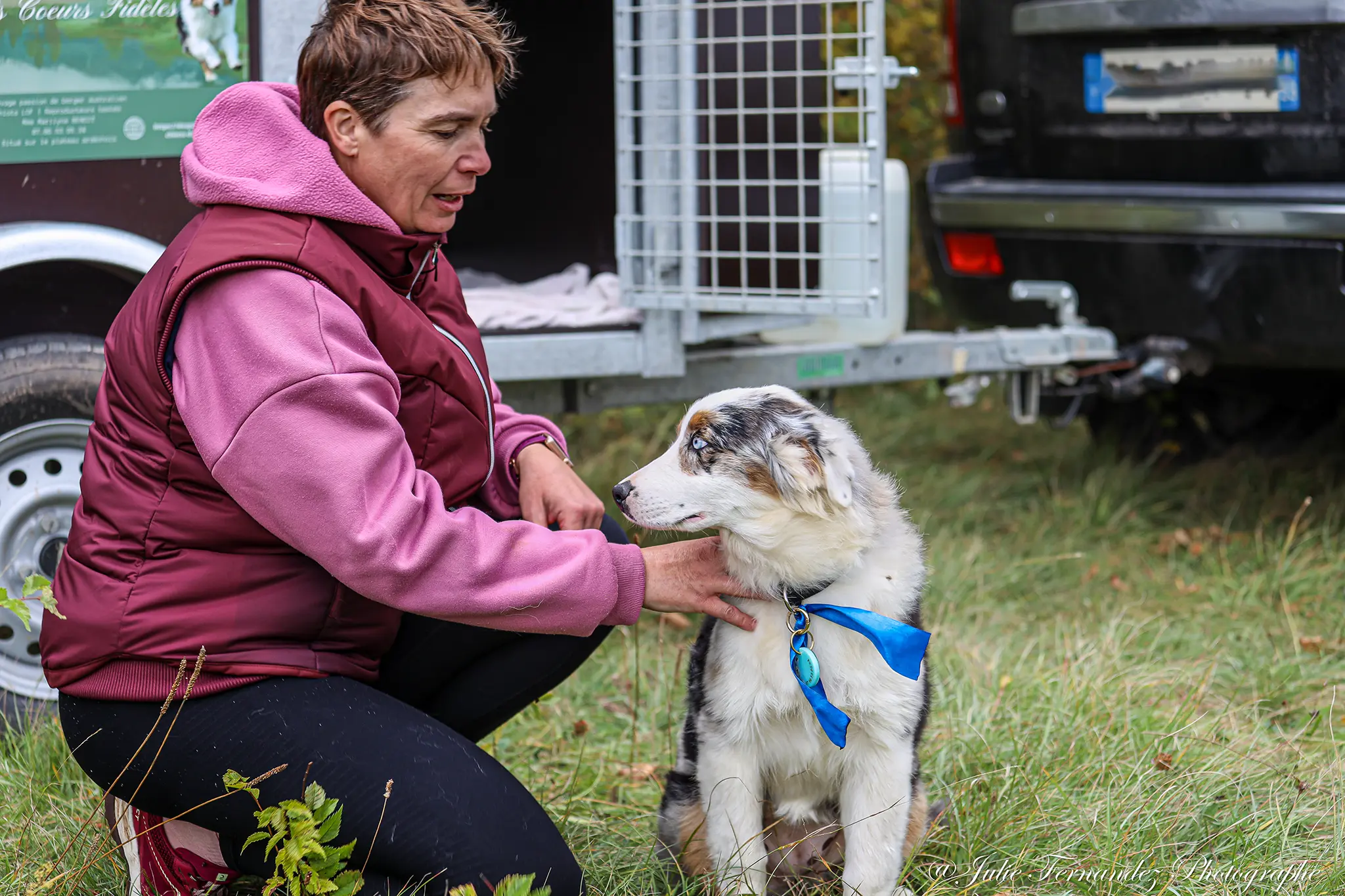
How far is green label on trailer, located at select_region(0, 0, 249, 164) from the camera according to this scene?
305 centimetres

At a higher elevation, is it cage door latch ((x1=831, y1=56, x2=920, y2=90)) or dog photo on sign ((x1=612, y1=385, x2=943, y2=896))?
cage door latch ((x1=831, y1=56, x2=920, y2=90))

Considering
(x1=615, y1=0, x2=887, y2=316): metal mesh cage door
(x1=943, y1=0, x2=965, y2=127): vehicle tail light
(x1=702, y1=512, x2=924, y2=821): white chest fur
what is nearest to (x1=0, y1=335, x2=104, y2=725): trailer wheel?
(x1=615, y1=0, x2=887, y2=316): metal mesh cage door

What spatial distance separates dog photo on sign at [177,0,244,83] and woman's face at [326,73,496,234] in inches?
48.8

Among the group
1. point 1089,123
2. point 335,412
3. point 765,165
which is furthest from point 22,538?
point 1089,123

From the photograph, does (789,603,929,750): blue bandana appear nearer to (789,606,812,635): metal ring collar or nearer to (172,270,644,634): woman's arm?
(789,606,812,635): metal ring collar

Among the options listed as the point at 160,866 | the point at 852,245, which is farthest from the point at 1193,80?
the point at 160,866

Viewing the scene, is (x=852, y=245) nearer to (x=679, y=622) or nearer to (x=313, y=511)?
(x=679, y=622)

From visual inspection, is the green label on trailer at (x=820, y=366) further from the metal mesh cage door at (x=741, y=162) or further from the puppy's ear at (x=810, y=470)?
the puppy's ear at (x=810, y=470)

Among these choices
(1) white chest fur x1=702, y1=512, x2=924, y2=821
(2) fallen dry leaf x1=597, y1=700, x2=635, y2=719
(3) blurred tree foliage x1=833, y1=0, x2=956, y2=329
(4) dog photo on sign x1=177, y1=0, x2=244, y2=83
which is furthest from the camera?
(3) blurred tree foliage x1=833, y1=0, x2=956, y2=329

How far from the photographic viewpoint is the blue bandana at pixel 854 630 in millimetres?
2256

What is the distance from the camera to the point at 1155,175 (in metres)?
4.44

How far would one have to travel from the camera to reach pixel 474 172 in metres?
2.28

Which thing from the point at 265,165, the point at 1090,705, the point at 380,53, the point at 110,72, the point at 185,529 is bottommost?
the point at 1090,705

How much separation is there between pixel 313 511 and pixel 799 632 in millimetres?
847
